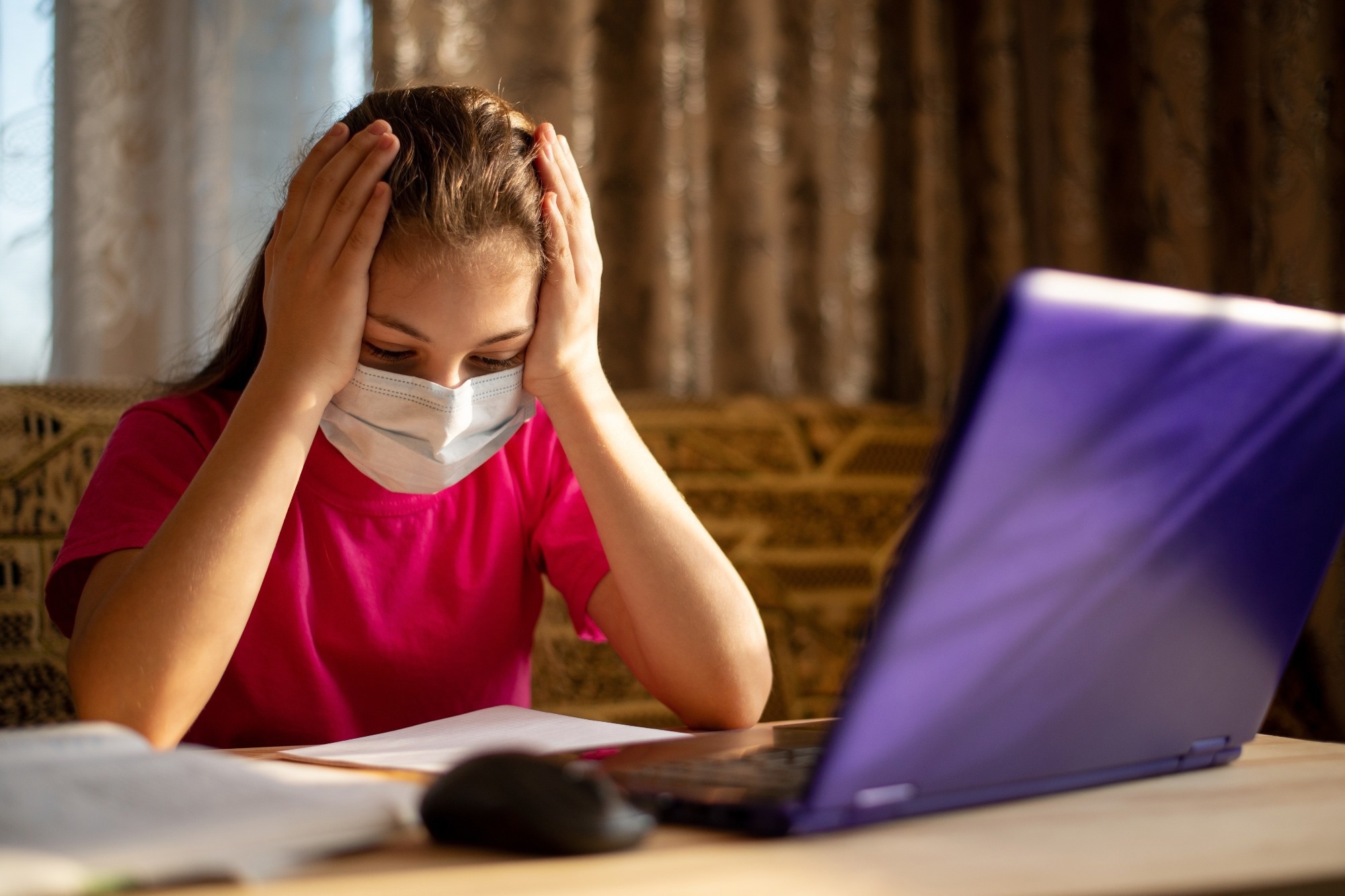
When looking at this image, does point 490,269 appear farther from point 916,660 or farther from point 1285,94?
point 1285,94

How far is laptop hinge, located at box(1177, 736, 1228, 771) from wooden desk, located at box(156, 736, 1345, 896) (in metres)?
0.07

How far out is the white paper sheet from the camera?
64cm

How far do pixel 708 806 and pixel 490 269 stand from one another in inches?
21.7

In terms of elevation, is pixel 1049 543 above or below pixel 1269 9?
below

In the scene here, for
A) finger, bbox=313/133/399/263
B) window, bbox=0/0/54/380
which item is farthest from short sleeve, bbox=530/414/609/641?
window, bbox=0/0/54/380

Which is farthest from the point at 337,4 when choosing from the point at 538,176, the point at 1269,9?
the point at 1269,9

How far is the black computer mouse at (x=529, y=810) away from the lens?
0.42m

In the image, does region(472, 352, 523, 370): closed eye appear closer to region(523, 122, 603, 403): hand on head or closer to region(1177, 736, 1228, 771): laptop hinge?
region(523, 122, 603, 403): hand on head

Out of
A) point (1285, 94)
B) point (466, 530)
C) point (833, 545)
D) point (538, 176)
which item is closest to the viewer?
point (538, 176)

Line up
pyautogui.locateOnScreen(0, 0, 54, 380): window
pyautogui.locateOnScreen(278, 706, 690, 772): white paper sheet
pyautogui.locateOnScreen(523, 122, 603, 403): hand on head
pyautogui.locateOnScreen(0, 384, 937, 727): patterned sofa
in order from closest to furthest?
pyautogui.locateOnScreen(278, 706, 690, 772): white paper sheet < pyautogui.locateOnScreen(523, 122, 603, 403): hand on head < pyautogui.locateOnScreen(0, 384, 937, 727): patterned sofa < pyautogui.locateOnScreen(0, 0, 54, 380): window

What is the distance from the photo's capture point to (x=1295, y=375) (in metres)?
0.50

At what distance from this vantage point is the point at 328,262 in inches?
35.0

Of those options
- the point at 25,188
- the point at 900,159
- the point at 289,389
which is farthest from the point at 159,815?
the point at 900,159

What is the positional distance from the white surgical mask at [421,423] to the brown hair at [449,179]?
0.11 m
